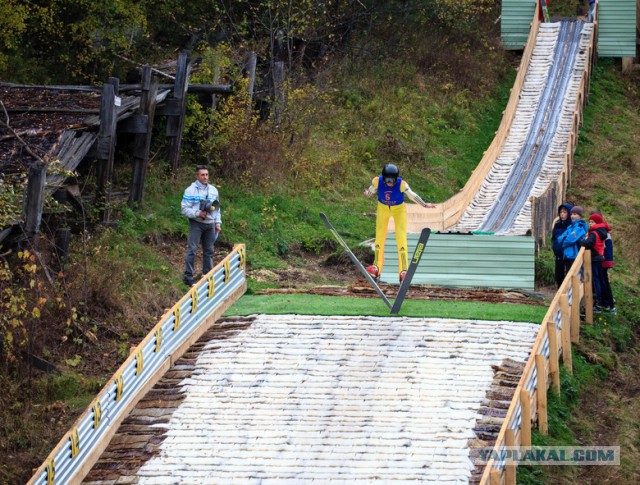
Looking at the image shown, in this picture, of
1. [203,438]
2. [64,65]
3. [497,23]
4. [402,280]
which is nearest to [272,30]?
[64,65]

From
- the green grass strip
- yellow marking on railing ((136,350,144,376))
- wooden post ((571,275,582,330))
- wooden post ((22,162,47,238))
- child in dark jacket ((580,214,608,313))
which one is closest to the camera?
yellow marking on railing ((136,350,144,376))

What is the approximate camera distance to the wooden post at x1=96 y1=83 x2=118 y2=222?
20875 millimetres

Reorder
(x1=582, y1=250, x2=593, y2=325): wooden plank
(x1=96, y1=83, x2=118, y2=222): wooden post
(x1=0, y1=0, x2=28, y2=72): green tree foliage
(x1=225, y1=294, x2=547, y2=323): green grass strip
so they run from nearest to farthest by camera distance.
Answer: (x1=225, y1=294, x2=547, y2=323): green grass strip → (x1=582, y1=250, x2=593, y2=325): wooden plank → (x1=96, y1=83, x2=118, y2=222): wooden post → (x1=0, y1=0, x2=28, y2=72): green tree foliage

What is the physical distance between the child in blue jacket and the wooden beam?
13.9ft

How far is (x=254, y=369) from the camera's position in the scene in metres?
15.8

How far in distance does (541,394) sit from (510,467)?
77.6 inches

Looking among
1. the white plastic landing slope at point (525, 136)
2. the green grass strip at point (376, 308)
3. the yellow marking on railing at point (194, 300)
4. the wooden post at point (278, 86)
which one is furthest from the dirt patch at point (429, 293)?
the wooden post at point (278, 86)

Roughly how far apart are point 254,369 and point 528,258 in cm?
651

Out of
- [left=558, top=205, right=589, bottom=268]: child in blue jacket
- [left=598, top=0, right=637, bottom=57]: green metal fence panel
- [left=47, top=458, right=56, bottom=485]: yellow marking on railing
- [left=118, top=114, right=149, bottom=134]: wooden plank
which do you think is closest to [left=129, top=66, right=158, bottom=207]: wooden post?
[left=118, top=114, right=149, bottom=134]: wooden plank

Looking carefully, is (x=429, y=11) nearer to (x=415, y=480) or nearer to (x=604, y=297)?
(x=604, y=297)

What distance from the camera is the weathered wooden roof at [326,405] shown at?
13250 millimetres

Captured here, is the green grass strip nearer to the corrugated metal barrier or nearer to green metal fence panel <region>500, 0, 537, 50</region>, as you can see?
the corrugated metal barrier

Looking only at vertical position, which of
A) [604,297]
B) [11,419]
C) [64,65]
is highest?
[64,65]

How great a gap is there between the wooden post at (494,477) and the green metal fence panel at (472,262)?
26.0 feet
